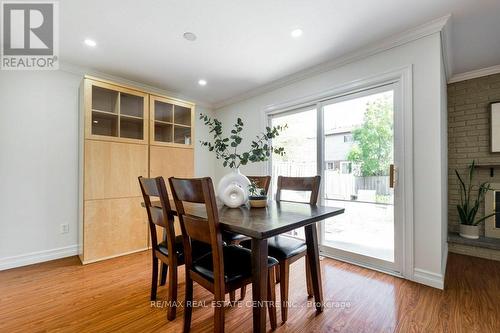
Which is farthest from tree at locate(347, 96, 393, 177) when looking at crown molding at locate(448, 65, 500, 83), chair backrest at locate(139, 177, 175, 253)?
chair backrest at locate(139, 177, 175, 253)

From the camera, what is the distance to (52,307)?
5.86ft

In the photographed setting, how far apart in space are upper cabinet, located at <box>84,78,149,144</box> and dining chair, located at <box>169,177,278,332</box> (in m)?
2.04

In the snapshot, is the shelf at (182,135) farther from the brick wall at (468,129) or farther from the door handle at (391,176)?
the brick wall at (468,129)

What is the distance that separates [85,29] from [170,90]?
1.61 m

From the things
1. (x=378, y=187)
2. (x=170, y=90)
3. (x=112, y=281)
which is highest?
(x=170, y=90)

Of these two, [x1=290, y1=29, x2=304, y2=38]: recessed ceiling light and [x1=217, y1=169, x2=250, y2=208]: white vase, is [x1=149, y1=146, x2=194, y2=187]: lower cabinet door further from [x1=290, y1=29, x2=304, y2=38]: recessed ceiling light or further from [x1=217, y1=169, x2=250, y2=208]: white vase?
[x1=290, y1=29, x2=304, y2=38]: recessed ceiling light

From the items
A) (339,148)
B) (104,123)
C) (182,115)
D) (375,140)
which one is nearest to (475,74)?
(375,140)

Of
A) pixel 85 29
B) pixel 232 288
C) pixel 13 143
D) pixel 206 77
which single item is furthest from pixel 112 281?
Result: pixel 206 77

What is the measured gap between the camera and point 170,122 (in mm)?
3479

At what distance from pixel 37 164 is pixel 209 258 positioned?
257 centimetres

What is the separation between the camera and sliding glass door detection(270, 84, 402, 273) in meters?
2.38

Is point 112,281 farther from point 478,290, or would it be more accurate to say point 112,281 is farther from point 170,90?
point 478,290

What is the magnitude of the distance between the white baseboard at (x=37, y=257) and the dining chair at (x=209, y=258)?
7.57ft

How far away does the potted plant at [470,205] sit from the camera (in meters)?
2.83
